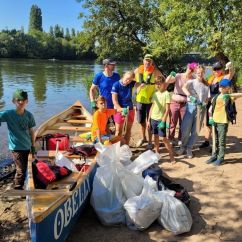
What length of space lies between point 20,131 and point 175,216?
244 cm

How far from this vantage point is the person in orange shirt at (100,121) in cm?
607

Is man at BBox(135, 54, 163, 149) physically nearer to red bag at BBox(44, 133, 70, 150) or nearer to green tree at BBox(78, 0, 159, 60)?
red bag at BBox(44, 133, 70, 150)

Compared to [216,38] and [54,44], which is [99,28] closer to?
[216,38]

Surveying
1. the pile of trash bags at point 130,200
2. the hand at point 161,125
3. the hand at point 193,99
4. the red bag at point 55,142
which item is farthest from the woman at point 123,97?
the pile of trash bags at point 130,200

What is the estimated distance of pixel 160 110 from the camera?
624 centimetres

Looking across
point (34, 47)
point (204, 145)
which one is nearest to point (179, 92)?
point (204, 145)

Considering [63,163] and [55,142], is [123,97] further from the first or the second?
[63,163]

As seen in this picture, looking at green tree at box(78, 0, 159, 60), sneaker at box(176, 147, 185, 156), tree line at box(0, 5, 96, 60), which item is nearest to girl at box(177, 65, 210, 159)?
sneaker at box(176, 147, 185, 156)

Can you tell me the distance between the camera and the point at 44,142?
6438 millimetres

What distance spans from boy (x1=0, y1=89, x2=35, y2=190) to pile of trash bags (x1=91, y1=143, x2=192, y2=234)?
3.61 ft

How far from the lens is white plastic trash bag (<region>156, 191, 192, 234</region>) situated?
4211 mm

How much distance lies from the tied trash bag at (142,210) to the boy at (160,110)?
1.90 m

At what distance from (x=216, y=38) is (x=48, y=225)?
11752mm

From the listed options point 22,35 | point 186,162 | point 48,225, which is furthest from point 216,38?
point 22,35
